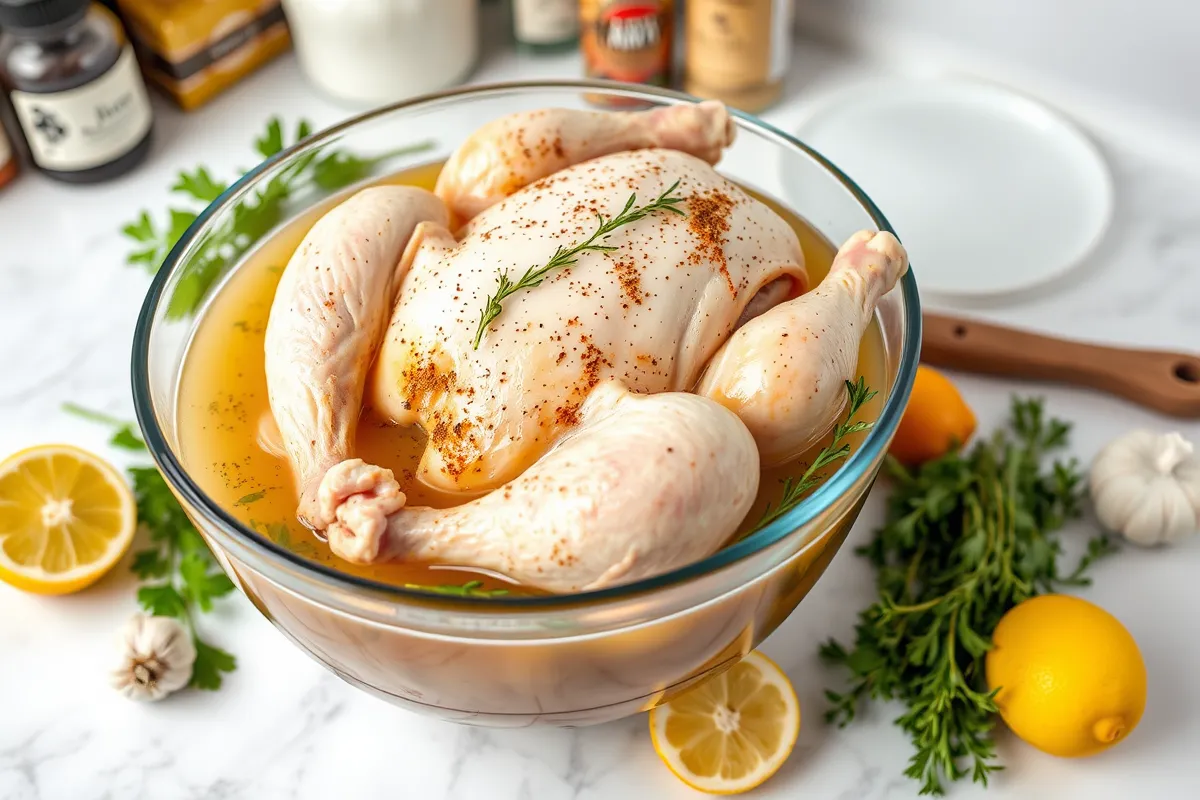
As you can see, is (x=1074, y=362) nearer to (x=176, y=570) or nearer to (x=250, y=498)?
(x=250, y=498)

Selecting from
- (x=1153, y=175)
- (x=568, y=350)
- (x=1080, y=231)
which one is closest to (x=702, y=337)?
(x=568, y=350)

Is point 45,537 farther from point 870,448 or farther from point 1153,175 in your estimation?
point 1153,175

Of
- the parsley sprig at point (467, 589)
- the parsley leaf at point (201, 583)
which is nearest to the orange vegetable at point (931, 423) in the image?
the parsley sprig at point (467, 589)

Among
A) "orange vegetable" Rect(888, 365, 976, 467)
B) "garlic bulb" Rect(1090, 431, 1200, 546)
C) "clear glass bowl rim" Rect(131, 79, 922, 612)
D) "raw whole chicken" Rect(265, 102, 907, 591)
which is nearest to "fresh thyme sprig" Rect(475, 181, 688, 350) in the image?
"raw whole chicken" Rect(265, 102, 907, 591)

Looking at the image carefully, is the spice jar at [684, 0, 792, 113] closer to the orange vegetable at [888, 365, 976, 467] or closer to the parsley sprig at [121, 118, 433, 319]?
the parsley sprig at [121, 118, 433, 319]

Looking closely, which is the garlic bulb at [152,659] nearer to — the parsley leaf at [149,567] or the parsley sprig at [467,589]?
the parsley leaf at [149,567]

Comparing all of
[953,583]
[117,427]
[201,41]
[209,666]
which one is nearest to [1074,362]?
[953,583]
